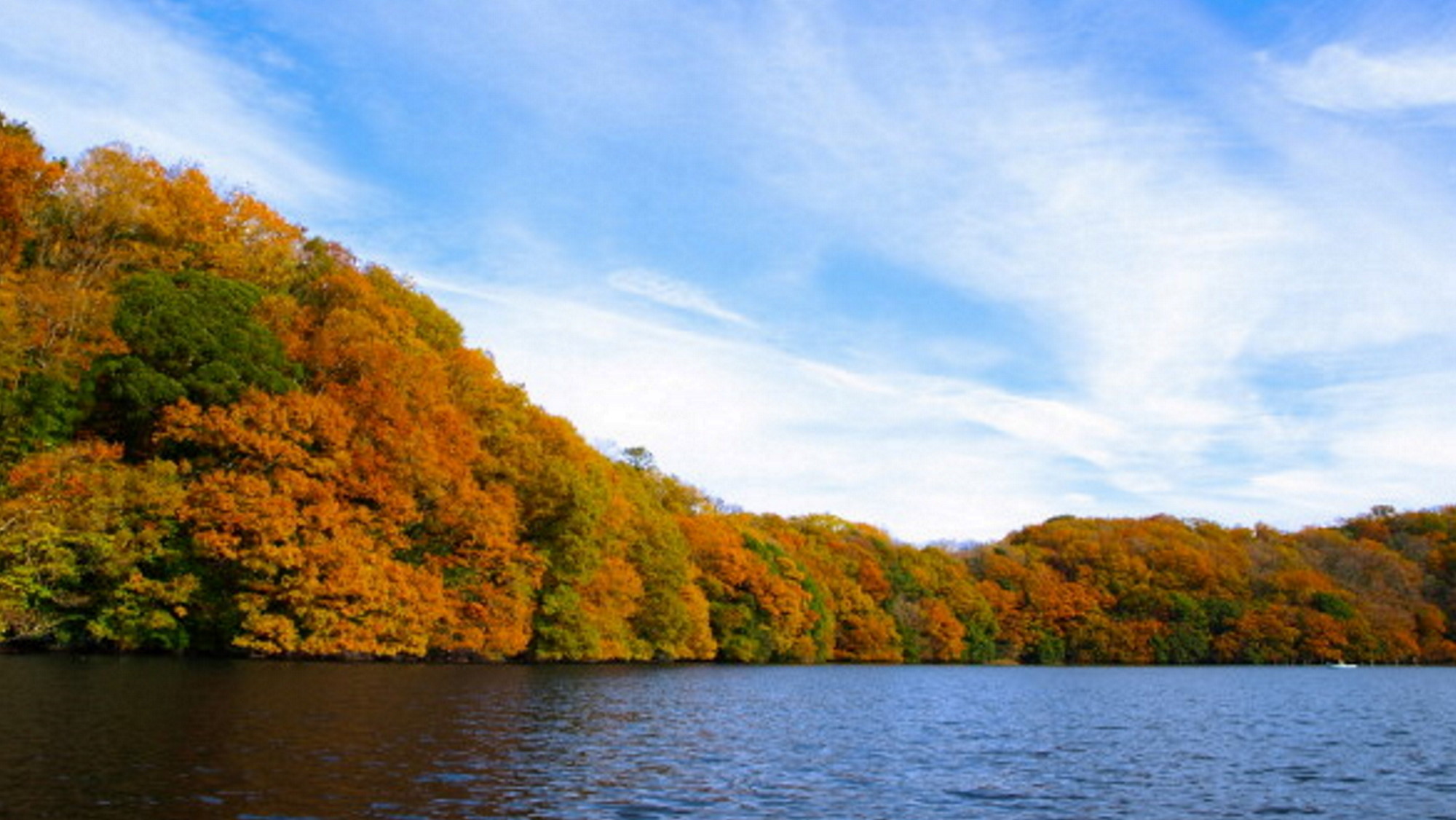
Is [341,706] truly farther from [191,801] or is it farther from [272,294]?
[272,294]

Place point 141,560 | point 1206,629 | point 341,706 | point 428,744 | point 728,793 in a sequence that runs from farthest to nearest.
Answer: point 1206,629 < point 141,560 < point 341,706 < point 428,744 < point 728,793

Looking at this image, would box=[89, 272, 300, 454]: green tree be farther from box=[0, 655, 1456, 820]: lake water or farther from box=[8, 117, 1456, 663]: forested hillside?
box=[0, 655, 1456, 820]: lake water

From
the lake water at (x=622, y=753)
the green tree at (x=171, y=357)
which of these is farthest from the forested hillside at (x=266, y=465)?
the lake water at (x=622, y=753)

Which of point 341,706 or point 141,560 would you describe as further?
point 141,560

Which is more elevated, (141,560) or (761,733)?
(141,560)

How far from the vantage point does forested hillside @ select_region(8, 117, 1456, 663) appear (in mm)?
47281

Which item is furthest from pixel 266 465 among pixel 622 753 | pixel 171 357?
pixel 622 753

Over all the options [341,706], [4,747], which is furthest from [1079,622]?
[4,747]

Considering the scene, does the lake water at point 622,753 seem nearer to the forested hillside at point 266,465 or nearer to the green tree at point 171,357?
the forested hillside at point 266,465

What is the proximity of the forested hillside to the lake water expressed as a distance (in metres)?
4.53

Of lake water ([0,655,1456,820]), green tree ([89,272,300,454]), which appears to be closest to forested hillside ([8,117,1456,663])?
green tree ([89,272,300,454])

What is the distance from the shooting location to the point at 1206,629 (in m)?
154

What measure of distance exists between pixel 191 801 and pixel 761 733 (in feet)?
64.4

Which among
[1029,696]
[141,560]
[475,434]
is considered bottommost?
[1029,696]
